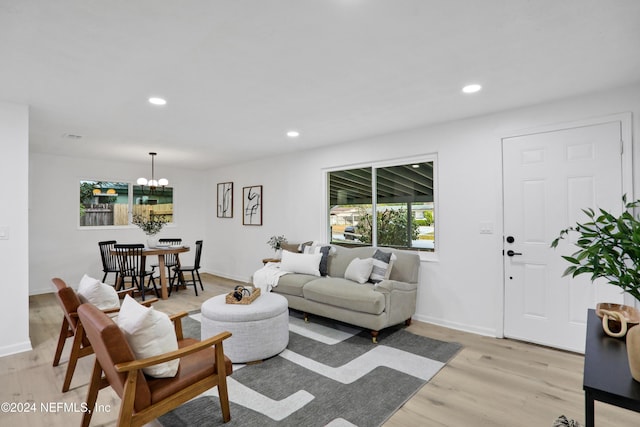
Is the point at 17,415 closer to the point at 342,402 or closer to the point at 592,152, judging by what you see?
the point at 342,402

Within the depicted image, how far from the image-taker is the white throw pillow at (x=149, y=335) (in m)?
1.71

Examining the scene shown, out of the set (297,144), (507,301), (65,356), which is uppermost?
(297,144)

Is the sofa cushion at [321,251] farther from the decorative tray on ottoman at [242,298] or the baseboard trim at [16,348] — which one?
the baseboard trim at [16,348]

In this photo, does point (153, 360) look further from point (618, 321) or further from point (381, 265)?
point (381, 265)

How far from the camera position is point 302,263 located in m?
4.37

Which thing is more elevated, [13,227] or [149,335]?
[13,227]

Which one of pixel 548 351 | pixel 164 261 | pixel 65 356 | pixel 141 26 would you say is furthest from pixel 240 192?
pixel 548 351

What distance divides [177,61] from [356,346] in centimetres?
296

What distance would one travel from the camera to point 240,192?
6.68 meters

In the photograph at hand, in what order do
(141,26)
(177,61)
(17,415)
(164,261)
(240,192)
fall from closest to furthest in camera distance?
(141,26) < (17,415) < (177,61) < (164,261) < (240,192)

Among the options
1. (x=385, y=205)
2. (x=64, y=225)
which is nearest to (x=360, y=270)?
(x=385, y=205)

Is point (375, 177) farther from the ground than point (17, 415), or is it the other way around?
point (375, 177)

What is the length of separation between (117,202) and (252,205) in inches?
108

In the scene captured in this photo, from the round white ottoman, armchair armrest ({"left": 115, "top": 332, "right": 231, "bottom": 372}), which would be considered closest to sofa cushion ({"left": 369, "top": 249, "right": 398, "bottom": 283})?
the round white ottoman
